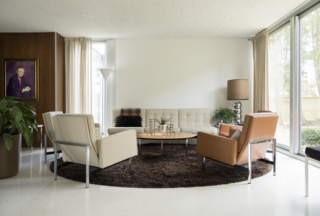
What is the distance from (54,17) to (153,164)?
355 centimetres

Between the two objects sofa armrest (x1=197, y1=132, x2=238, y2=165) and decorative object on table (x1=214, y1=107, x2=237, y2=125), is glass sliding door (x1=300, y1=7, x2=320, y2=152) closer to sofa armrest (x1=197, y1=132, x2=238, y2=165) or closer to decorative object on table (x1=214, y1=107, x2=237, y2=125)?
decorative object on table (x1=214, y1=107, x2=237, y2=125)

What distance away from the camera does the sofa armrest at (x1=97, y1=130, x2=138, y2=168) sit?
2598 mm

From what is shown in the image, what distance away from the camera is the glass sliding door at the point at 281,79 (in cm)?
457

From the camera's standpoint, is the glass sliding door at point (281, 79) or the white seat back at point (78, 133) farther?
the glass sliding door at point (281, 79)

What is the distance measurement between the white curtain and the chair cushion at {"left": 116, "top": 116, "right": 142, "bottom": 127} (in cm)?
106

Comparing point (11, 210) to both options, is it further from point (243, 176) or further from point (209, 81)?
point (209, 81)

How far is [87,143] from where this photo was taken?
8.50ft

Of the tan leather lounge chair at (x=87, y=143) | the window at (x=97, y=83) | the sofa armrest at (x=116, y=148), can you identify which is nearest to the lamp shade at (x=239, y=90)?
the sofa armrest at (x=116, y=148)

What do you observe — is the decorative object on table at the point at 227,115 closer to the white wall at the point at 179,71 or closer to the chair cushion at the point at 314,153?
the white wall at the point at 179,71

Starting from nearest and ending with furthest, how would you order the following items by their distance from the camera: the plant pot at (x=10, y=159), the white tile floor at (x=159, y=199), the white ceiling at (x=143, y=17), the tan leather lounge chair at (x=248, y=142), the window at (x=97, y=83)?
1. the white tile floor at (x=159, y=199)
2. the tan leather lounge chair at (x=248, y=142)
3. the plant pot at (x=10, y=159)
4. the white ceiling at (x=143, y=17)
5. the window at (x=97, y=83)

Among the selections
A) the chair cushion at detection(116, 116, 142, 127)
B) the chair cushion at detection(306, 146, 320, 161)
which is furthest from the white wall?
the chair cushion at detection(306, 146, 320, 161)

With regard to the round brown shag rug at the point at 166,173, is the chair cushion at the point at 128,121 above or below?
above

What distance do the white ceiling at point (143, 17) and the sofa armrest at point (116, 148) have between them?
240 centimetres

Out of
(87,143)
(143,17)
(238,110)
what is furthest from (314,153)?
(143,17)
